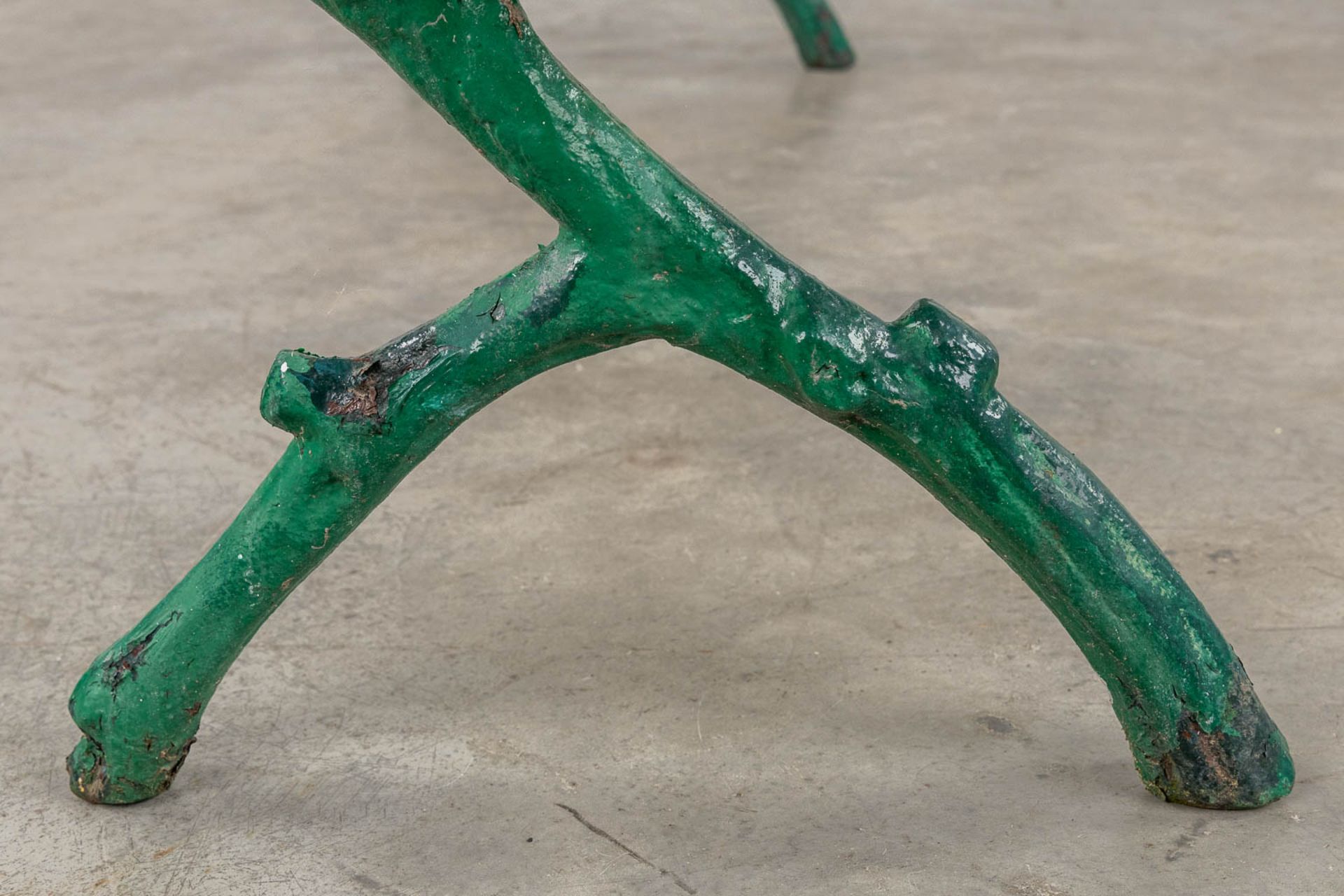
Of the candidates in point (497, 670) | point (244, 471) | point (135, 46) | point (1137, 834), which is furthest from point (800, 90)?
point (1137, 834)

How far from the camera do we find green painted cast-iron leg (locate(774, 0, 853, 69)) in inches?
154

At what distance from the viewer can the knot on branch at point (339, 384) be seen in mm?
1298

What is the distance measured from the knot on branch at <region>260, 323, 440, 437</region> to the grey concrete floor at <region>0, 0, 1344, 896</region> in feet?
1.23

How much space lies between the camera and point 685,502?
6.64 ft

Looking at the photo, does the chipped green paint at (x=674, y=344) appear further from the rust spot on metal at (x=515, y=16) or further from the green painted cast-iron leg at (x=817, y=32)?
the green painted cast-iron leg at (x=817, y=32)

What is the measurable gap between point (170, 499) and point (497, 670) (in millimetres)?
618

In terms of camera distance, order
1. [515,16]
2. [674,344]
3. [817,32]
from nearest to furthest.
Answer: [515,16] < [674,344] < [817,32]

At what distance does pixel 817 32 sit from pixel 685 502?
2214 mm

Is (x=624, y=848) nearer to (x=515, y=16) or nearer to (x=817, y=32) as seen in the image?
(x=515, y=16)

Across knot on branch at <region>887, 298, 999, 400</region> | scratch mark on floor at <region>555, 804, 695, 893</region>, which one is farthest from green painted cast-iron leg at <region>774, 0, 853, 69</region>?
scratch mark on floor at <region>555, 804, 695, 893</region>

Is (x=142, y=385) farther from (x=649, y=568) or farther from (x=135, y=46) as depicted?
(x=135, y=46)

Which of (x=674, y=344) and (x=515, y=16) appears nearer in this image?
(x=515, y=16)

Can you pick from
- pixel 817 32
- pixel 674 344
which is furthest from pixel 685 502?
pixel 817 32

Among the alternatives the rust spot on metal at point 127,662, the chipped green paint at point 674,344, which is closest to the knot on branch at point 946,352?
the chipped green paint at point 674,344
